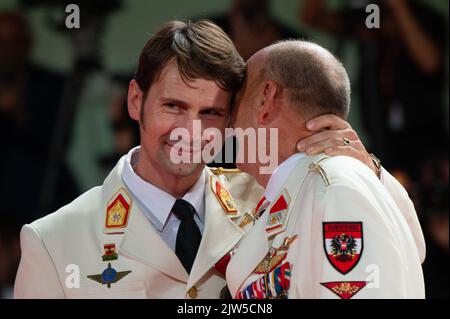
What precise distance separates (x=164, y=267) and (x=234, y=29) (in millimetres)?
2374

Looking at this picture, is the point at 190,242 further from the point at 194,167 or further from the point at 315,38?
the point at 315,38

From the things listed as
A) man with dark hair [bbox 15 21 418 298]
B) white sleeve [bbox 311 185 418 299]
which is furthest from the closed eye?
white sleeve [bbox 311 185 418 299]

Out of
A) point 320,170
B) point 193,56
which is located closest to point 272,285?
point 320,170

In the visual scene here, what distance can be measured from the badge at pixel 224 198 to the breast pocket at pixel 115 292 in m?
0.39

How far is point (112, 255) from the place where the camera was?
2676 mm

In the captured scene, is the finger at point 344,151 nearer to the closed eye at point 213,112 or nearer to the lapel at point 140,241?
the closed eye at point 213,112

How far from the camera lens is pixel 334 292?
2.15m

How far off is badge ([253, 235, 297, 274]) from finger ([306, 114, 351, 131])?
0.35 m

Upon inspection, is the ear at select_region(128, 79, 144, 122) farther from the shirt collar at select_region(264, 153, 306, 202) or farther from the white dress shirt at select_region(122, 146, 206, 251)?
the shirt collar at select_region(264, 153, 306, 202)

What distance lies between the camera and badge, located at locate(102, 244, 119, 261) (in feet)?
8.76

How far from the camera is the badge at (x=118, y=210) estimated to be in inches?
108

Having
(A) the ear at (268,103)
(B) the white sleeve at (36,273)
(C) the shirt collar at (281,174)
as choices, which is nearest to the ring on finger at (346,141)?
(C) the shirt collar at (281,174)

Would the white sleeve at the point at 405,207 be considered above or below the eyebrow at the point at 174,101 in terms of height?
below
